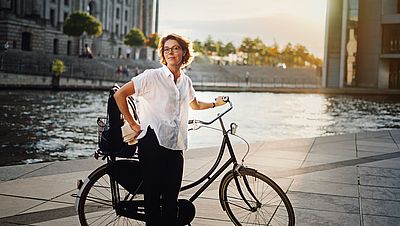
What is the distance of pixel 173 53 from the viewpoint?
4594 mm

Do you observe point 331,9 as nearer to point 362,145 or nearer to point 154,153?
point 362,145

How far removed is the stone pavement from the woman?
4.23 ft

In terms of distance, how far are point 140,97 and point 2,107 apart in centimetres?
2291

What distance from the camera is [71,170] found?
28.6 feet

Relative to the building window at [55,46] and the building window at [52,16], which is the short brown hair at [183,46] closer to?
the building window at [55,46]

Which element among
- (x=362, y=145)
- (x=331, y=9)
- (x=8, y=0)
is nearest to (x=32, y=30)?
(x=8, y=0)

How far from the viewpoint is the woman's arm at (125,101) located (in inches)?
180

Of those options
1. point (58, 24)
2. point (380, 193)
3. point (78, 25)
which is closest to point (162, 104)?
point (380, 193)

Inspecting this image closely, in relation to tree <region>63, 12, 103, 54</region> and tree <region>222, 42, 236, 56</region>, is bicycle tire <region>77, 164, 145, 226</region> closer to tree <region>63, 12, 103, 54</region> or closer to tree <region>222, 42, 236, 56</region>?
tree <region>63, 12, 103, 54</region>

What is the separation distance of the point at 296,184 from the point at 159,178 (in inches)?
151

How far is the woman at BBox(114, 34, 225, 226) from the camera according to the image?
457 centimetres

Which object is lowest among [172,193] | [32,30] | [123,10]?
[172,193]

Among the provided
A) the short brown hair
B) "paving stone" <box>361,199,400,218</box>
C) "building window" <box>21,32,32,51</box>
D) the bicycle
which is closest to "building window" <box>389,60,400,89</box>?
"building window" <box>21,32,32,51</box>

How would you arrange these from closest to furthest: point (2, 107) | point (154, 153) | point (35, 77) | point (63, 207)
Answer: point (154, 153) → point (63, 207) → point (2, 107) → point (35, 77)
